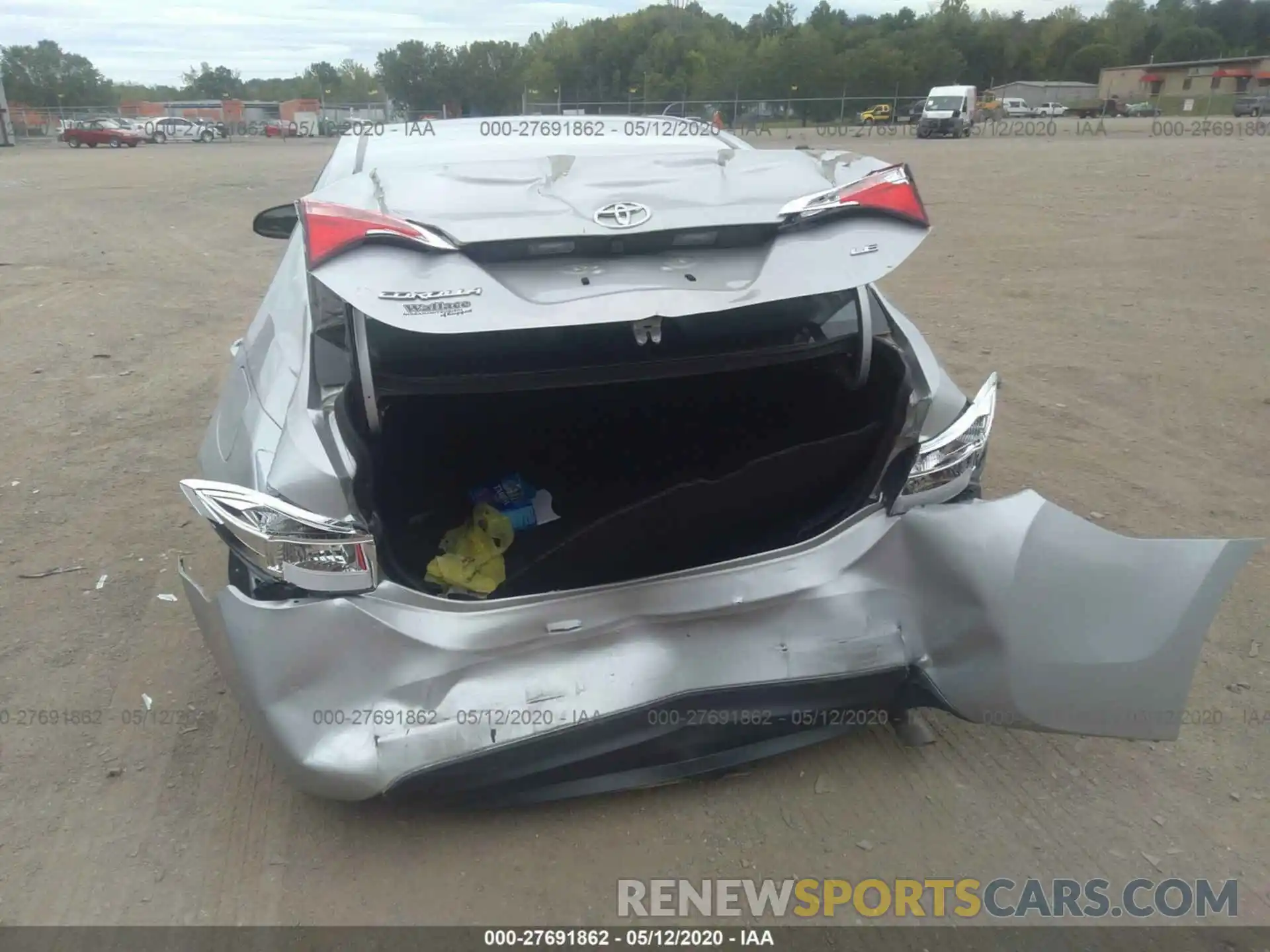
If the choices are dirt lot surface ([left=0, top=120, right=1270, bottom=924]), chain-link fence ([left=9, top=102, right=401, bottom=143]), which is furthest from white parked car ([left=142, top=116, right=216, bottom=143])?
dirt lot surface ([left=0, top=120, right=1270, bottom=924])

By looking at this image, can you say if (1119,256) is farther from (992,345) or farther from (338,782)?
(338,782)

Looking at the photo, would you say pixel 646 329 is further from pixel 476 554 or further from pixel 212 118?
pixel 212 118

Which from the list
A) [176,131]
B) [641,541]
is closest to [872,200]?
[641,541]

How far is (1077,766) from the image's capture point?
2.71m

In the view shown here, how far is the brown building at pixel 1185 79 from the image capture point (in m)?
54.7

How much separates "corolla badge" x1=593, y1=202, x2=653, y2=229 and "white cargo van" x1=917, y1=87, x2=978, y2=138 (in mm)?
37137

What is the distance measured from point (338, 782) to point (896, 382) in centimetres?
177

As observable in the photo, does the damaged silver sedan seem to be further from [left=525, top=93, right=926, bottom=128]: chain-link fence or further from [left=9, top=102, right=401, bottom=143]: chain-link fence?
[left=9, top=102, right=401, bottom=143]: chain-link fence

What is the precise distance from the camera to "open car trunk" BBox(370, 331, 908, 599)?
2551mm

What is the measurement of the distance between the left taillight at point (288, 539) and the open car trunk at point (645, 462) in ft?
0.36

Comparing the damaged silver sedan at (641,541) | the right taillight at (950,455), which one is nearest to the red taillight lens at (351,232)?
the damaged silver sedan at (641,541)

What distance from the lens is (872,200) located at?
2.26 metres

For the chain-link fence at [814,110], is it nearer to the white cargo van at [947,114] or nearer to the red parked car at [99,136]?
the white cargo van at [947,114]

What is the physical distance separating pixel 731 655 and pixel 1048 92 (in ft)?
217
